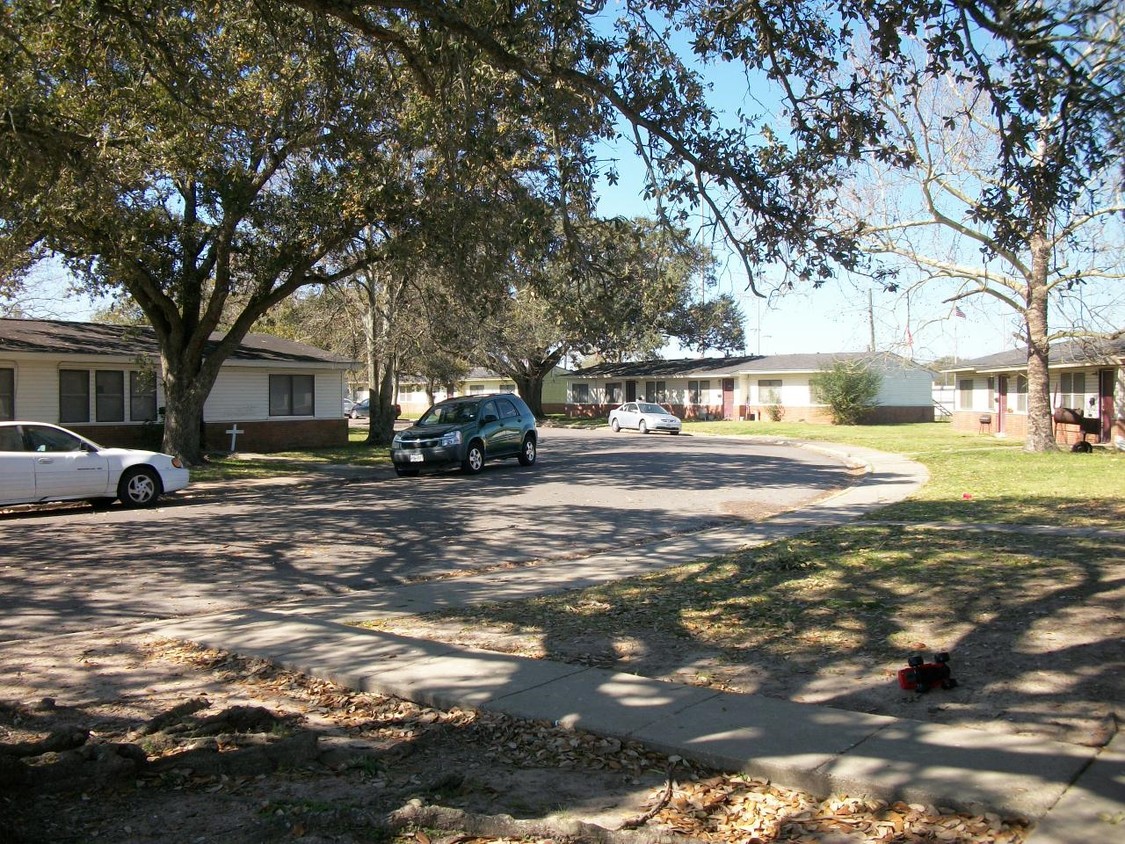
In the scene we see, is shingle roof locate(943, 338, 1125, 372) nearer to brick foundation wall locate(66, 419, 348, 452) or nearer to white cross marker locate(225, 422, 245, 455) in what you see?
brick foundation wall locate(66, 419, 348, 452)

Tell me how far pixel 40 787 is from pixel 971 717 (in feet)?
15.9

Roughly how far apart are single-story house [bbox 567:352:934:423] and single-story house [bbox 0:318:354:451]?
29.9m

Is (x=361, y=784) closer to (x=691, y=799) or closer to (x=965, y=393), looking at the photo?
(x=691, y=799)

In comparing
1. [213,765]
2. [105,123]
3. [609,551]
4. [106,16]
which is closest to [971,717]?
[213,765]

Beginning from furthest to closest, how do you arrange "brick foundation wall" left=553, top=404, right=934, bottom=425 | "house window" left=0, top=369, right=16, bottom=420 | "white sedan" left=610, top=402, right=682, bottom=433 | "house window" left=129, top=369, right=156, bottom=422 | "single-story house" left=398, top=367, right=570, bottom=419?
"single-story house" left=398, top=367, right=570, bottom=419 → "brick foundation wall" left=553, top=404, right=934, bottom=425 → "white sedan" left=610, top=402, right=682, bottom=433 → "house window" left=129, top=369, right=156, bottom=422 → "house window" left=0, top=369, right=16, bottom=420

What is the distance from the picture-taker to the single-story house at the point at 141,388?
24266mm

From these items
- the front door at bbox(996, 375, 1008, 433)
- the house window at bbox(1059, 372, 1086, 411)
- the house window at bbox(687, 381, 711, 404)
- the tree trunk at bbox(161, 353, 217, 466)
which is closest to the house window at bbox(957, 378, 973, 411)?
the front door at bbox(996, 375, 1008, 433)

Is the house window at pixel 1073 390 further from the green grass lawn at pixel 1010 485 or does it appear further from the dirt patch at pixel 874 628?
the dirt patch at pixel 874 628

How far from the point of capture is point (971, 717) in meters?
5.19

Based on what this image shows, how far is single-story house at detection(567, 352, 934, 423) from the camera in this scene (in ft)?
175

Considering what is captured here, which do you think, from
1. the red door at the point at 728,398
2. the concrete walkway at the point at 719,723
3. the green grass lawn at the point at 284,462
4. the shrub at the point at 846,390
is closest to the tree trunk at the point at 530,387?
the red door at the point at 728,398

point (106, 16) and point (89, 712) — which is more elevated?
point (106, 16)

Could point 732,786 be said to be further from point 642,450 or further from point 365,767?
point 642,450

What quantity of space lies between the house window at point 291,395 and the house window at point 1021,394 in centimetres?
2668
